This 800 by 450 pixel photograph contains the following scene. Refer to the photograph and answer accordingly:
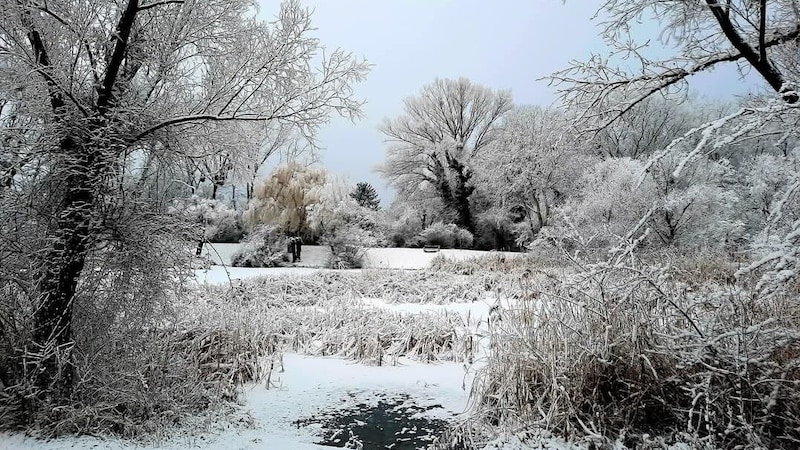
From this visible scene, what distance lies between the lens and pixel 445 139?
24562mm

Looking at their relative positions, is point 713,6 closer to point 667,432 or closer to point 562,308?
point 562,308

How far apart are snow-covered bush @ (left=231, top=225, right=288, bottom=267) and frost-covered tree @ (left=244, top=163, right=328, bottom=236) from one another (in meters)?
0.63

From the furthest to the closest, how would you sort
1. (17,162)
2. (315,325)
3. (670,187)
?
(670,187)
(315,325)
(17,162)

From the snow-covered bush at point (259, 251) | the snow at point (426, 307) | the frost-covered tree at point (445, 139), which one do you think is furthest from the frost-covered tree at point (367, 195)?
the snow at point (426, 307)

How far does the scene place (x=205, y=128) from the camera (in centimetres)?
381

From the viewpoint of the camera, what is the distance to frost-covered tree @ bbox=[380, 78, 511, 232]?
24250 mm

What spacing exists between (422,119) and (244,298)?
1994 centimetres

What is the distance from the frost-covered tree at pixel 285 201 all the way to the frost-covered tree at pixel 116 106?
43.1 ft

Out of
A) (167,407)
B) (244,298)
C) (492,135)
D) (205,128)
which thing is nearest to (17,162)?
(205,128)

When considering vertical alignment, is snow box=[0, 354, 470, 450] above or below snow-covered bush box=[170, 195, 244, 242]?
below

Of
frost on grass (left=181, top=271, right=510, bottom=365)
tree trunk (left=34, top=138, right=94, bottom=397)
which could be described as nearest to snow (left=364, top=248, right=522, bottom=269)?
frost on grass (left=181, top=271, right=510, bottom=365)

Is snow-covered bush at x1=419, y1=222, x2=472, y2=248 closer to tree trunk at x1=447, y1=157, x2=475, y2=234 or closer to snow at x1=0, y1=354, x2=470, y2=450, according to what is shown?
tree trunk at x1=447, y1=157, x2=475, y2=234

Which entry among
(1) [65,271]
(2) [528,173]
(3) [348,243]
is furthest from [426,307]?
(2) [528,173]

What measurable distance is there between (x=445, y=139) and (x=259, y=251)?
12389 millimetres
